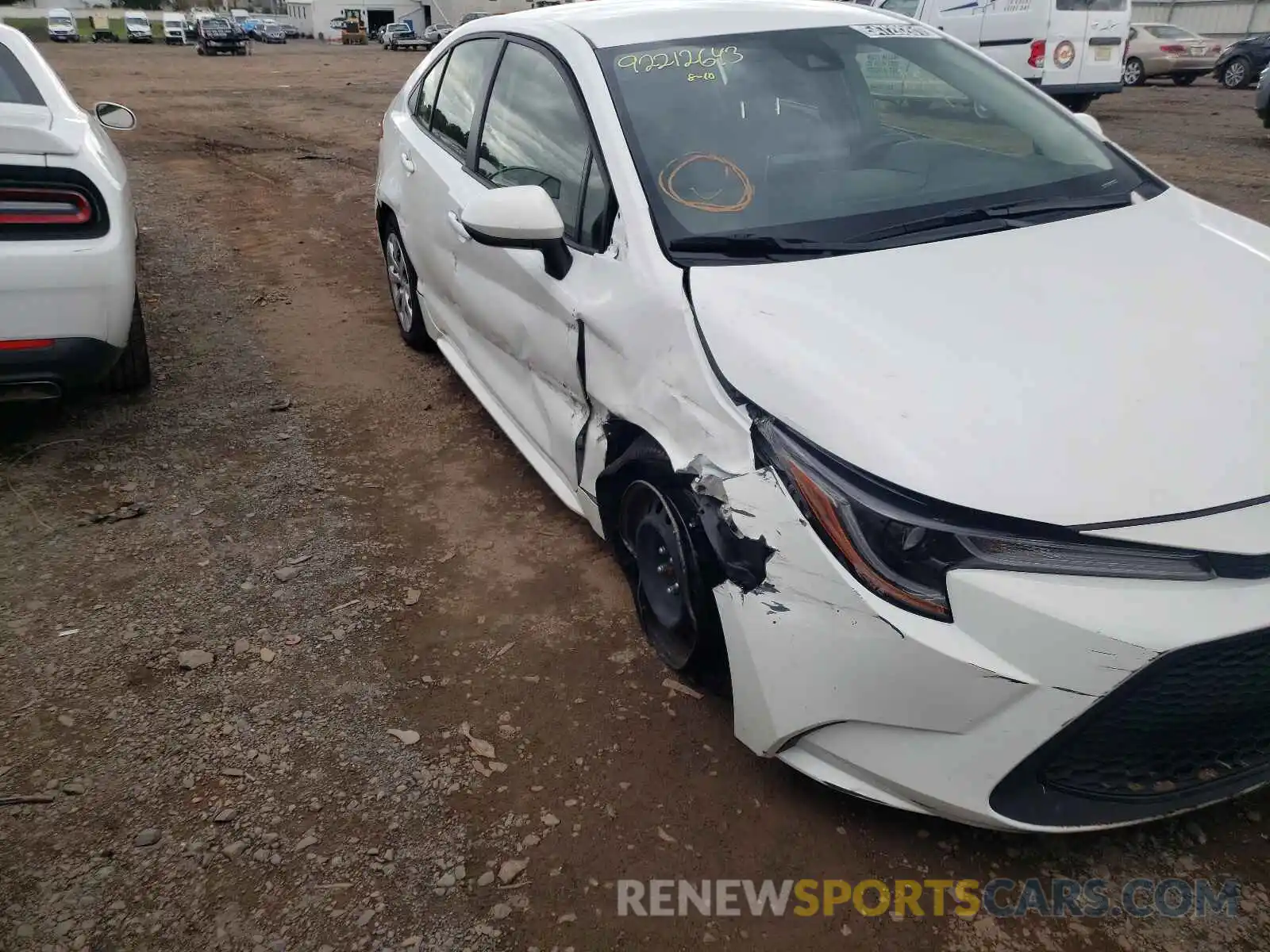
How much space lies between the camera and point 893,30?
328 centimetres

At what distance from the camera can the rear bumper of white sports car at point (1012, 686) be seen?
5.46 ft

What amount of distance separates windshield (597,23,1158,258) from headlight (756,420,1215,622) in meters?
0.89

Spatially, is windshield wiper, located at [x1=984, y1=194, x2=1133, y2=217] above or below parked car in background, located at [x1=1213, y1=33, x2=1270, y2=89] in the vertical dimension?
above

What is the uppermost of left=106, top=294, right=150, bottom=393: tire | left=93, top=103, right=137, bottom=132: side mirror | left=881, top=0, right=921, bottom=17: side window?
left=93, top=103, right=137, bottom=132: side mirror

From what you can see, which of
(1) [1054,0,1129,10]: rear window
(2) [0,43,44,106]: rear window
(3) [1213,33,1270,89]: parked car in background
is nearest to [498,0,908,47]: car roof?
(2) [0,43,44,106]: rear window

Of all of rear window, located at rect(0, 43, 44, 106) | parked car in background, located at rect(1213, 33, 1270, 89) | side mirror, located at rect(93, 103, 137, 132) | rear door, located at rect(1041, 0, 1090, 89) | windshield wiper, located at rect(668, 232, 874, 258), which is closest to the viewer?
windshield wiper, located at rect(668, 232, 874, 258)

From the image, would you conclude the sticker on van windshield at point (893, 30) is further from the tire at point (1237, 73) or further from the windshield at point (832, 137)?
the tire at point (1237, 73)

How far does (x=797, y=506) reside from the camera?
191 centimetres

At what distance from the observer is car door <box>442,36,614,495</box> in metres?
2.74

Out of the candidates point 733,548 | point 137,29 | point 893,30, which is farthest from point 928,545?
point 137,29

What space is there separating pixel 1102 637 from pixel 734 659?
757 mm

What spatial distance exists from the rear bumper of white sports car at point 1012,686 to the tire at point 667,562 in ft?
0.73

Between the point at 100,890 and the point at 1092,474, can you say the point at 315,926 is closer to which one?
the point at 100,890

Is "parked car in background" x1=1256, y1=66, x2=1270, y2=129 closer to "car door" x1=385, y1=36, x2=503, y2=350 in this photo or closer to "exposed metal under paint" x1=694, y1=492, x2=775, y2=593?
"car door" x1=385, y1=36, x2=503, y2=350
